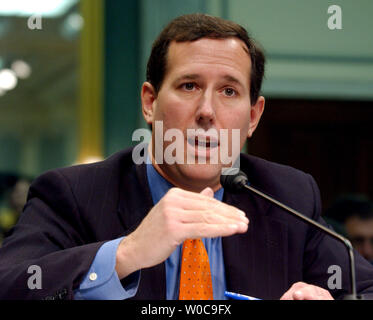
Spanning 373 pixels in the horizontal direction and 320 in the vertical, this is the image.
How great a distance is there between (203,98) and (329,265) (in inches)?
22.2

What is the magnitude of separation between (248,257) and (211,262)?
3.6 inches

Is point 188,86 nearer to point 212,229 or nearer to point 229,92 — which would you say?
point 229,92

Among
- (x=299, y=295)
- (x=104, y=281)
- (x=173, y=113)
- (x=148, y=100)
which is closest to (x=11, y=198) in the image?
(x=148, y=100)

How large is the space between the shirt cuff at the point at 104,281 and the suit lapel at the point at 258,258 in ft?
1.05

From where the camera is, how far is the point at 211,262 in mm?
1627

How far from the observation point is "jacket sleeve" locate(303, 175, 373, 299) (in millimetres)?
1675

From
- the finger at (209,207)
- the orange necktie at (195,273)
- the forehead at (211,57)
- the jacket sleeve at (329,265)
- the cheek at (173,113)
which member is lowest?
the jacket sleeve at (329,265)

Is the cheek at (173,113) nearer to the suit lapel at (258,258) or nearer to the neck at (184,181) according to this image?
the neck at (184,181)

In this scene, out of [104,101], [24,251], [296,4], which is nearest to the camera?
[24,251]

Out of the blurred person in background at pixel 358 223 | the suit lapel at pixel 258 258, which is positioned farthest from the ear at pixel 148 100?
the blurred person in background at pixel 358 223

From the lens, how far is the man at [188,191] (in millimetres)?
1390

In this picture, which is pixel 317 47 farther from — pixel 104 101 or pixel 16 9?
pixel 16 9

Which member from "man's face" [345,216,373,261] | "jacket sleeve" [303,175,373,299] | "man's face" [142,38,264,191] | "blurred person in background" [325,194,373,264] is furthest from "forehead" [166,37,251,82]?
"man's face" [345,216,373,261]

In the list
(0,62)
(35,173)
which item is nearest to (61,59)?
(0,62)
